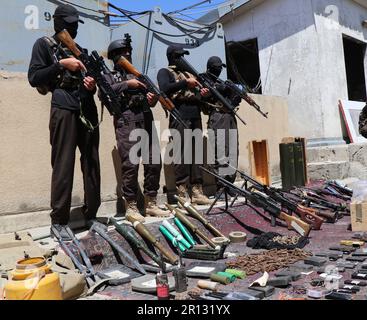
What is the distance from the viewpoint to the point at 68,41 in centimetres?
343

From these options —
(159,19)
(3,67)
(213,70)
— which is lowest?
(213,70)

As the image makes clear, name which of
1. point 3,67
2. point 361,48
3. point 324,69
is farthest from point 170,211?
point 361,48

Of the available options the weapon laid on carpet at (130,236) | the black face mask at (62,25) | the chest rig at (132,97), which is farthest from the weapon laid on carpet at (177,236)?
the black face mask at (62,25)

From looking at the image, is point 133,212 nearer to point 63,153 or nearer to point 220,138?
point 63,153

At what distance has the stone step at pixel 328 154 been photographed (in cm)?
802

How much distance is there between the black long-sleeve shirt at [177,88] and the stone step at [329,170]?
3469 mm

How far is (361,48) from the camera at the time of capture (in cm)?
1086

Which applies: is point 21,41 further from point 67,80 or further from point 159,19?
point 67,80

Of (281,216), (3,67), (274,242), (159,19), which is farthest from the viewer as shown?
(159,19)

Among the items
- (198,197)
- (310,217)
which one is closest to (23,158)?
(198,197)

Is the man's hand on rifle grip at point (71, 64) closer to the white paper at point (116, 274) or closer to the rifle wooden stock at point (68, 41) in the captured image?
the rifle wooden stock at point (68, 41)

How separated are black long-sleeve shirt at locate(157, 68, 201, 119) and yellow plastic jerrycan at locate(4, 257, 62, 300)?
2.95 m

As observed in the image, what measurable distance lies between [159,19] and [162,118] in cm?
338

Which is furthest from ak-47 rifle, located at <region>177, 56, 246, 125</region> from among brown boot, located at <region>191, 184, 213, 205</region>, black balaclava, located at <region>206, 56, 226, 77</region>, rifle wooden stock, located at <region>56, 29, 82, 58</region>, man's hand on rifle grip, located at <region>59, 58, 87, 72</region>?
man's hand on rifle grip, located at <region>59, 58, 87, 72</region>
